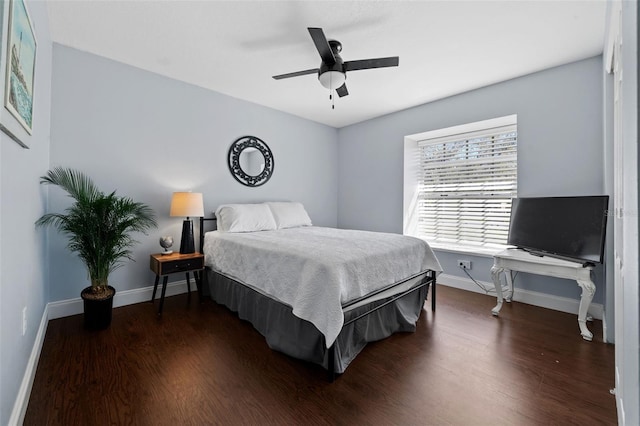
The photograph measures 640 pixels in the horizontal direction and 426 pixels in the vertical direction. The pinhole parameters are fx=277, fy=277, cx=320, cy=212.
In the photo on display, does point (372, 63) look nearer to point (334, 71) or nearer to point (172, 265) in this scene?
point (334, 71)

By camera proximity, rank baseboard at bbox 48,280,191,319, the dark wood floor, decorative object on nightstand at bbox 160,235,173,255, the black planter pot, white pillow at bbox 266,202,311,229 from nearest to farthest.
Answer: the dark wood floor
the black planter pot
baseboard at bbox 48,280,191,319
decorative object on nightstand at bbox 160,235,173,255
white pillow at bbox 266,202,311,229

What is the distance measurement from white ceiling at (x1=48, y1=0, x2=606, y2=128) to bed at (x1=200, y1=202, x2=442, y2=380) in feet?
6.00

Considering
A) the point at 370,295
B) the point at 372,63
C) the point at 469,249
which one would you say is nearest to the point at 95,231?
the point at 370,295

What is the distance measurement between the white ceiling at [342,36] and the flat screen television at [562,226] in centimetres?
144

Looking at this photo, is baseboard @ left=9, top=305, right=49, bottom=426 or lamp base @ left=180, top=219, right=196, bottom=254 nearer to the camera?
baseboard @ left=9, top=305, right=49, bottom=426

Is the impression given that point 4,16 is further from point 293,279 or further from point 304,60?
point 304,60

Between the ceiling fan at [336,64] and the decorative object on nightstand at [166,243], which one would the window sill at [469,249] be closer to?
the ceiling fan at [336,64]

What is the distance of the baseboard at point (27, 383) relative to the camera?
1.33 m

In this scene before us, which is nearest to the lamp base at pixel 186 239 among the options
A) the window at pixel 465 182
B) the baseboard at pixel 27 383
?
the baseboard at pixel 27 383

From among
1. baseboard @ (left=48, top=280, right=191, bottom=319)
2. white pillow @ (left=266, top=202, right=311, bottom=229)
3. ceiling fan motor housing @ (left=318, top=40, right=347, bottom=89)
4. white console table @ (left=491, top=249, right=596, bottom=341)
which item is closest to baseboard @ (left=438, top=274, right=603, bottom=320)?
white console table @ (left=491, top=249, right=596, bottom=341)

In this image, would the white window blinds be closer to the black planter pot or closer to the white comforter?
the white comforter

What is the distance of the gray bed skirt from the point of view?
1900 millimetres

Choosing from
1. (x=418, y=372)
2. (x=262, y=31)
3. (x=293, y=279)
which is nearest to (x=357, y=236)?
(x=293, y=279)

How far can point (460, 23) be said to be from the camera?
7.38 feet
